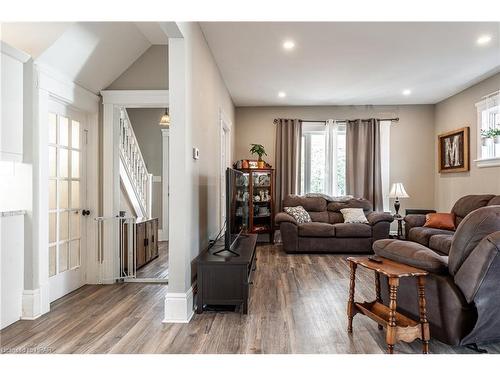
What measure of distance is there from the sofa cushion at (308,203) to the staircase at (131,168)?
2683 millimetres

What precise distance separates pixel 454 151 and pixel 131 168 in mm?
5592

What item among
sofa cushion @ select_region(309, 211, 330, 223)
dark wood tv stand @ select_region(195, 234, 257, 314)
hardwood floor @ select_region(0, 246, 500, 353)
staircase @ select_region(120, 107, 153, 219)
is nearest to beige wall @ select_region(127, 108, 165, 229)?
staircase @ select_region(120, 107, 153, 219)

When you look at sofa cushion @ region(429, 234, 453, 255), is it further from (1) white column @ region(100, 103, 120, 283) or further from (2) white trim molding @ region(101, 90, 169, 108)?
(1) white column @ region(100, 103, 120, 283)

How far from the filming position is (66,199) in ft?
11.6

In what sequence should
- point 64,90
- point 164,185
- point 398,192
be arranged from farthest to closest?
1. point 164,185
2. point 398,192
3. point 64,90

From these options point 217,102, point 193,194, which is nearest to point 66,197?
point 193,194

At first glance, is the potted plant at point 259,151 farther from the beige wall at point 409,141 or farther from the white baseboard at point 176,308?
the white baseboard at point 176,308

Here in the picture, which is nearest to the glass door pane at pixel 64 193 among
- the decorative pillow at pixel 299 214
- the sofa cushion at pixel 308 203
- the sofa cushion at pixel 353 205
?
the decorative pillow at pixel 299 214

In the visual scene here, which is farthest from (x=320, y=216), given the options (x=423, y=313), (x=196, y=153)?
(x=423, y=313)

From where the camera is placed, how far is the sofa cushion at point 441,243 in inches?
170

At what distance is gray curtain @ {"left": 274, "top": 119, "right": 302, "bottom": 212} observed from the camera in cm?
691

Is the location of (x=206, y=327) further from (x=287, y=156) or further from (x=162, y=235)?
(x=287, y=156)

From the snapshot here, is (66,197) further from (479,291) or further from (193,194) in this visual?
(479,291)
